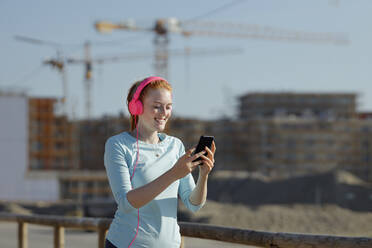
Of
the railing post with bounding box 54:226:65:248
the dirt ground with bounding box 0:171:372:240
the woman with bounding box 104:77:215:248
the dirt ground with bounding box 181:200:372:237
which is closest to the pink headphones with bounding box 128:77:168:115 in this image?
the woman with bounding box 104:77:215:248

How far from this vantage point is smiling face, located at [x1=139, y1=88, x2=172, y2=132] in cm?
234

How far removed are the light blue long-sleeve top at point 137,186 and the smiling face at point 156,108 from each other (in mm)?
83

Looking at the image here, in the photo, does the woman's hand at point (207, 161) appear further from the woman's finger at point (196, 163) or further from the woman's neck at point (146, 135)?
the woman's neck at point (146, 135)

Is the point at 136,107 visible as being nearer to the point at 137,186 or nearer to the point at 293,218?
the point at 137,186

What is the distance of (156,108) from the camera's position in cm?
234

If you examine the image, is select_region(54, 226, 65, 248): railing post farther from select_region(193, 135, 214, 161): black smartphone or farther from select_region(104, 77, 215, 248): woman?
select_region(193, 135, 214, 161): black smartphone

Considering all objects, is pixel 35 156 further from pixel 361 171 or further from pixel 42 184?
pixel 361 171

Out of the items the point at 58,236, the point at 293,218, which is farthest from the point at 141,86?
the point at 293,218

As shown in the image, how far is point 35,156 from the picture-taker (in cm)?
7619

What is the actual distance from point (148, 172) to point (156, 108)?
25 cm

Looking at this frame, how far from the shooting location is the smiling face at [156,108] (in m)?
2.34

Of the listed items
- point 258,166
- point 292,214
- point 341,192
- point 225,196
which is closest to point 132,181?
point 292,214

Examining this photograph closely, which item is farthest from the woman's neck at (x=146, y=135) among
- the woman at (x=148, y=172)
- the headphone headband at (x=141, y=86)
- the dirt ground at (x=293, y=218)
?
the dirt ground at (x=293, y=218)

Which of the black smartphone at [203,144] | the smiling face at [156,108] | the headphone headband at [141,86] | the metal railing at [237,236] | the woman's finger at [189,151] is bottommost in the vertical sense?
the metal railing at [237,236]
